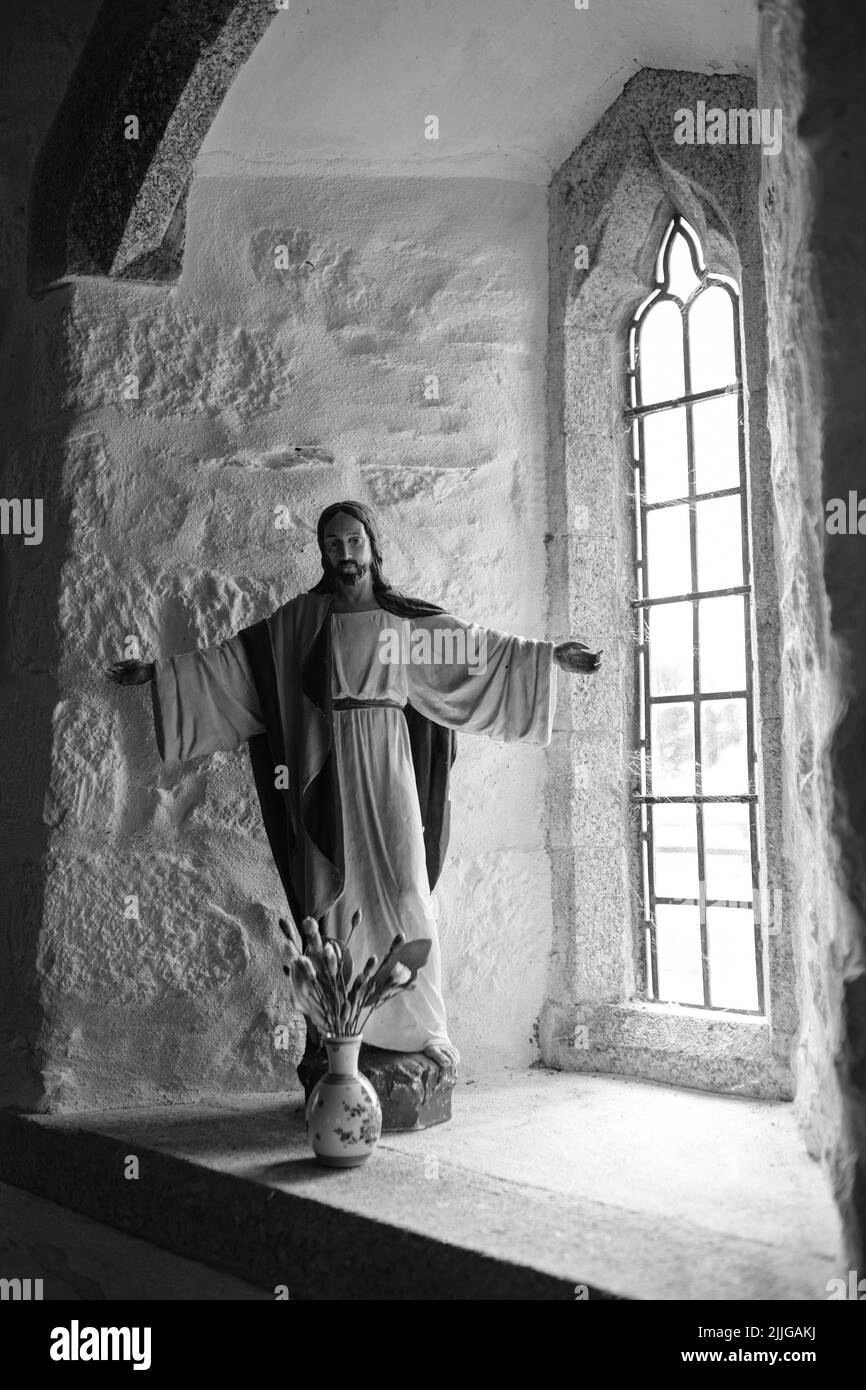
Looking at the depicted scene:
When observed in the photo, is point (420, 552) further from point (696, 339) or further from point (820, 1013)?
point (820, 1013)

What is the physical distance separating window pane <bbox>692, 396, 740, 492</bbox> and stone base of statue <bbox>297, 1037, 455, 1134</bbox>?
175 centimetres

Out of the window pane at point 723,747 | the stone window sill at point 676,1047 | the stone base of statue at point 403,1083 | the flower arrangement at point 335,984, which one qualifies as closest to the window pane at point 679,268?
the window pane at point 723,747

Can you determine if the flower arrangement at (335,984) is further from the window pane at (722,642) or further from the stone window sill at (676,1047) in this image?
the window pane at (722,642)

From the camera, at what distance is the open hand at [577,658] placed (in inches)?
122

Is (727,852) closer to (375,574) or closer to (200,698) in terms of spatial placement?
(375,574)

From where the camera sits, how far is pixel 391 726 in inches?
127

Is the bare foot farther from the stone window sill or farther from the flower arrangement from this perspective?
the stone window sill

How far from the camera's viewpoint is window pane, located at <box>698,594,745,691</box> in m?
3.75

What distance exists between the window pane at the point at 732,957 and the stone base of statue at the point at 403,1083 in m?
0.91

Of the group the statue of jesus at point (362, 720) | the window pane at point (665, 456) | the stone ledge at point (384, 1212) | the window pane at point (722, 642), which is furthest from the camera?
the window pane at point (665, 456)

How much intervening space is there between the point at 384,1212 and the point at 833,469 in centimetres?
144

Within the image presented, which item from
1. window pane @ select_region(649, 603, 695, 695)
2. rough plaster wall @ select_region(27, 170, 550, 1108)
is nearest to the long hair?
rough plaster wall @ select_region(27, 170, 550, 1108)

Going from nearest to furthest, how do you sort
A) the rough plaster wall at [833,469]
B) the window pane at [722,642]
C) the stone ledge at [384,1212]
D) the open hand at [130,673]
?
the rough plaster wall at [833,469] < the stone ledge at [384,1212] < the open hand at [130,673] < the window pane at [722,642]
